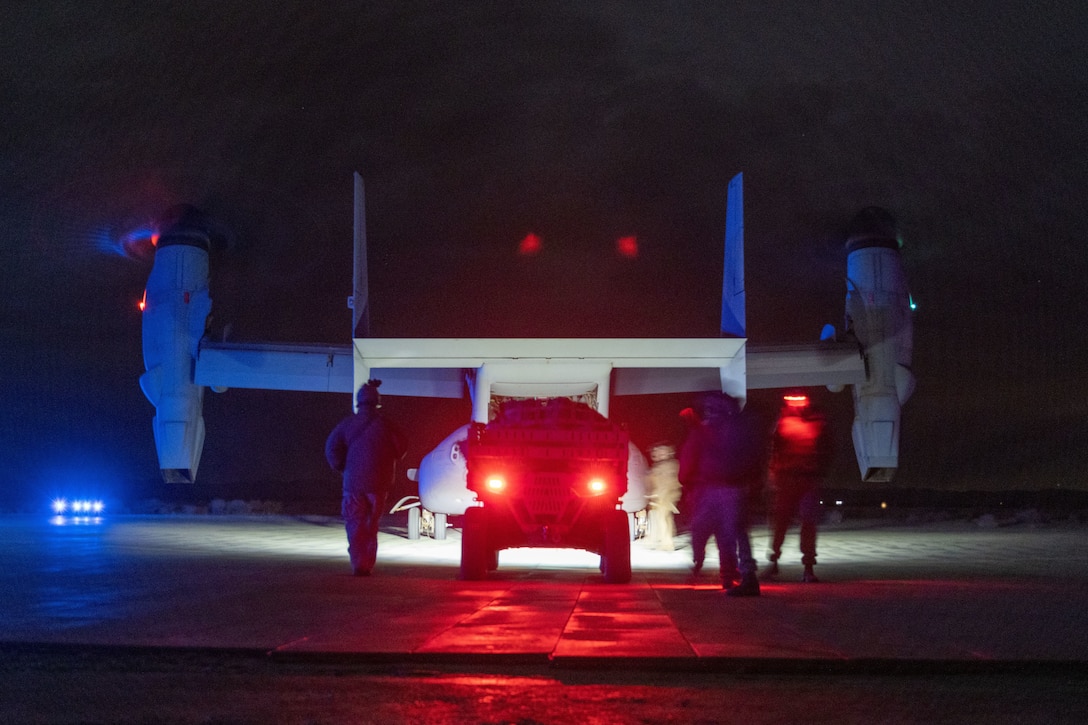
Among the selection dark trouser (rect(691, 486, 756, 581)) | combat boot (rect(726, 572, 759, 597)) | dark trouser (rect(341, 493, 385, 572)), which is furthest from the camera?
dark trouser (rect(341, 493, 385, 572))

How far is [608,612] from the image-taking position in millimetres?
6062

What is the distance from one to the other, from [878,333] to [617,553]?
9544 mm

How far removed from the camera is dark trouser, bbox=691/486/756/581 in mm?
7480

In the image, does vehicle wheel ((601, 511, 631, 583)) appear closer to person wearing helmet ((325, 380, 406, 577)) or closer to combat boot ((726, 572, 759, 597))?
combat boot ((726, 572, 759, 597))

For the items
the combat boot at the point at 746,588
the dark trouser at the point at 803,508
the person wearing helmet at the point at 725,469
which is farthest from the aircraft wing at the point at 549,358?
the combat boot at the point at 746,588

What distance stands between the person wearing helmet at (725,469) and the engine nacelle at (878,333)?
912 cm

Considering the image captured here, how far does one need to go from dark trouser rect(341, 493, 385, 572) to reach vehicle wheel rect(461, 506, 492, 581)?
2.80 ft

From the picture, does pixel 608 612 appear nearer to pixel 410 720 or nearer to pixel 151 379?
pixel 410 720

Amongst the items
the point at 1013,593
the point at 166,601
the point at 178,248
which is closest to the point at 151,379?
the point at 178,248

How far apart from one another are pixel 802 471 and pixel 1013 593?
2.45m

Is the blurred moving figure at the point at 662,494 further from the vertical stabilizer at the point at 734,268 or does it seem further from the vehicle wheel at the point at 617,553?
the vehicle wheel at the point at 617,553

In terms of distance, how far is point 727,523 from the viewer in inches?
A: 306

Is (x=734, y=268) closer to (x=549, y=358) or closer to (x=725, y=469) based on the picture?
(x=549, y=358)

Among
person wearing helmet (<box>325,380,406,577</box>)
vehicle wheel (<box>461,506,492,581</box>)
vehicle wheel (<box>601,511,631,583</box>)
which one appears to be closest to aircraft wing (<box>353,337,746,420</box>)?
person wearing helmet (<box>325,380,406,577</box>)
